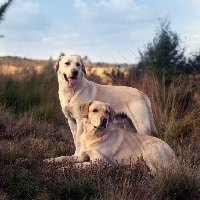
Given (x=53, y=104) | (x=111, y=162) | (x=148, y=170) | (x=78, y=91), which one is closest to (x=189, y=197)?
(x=148, y=170)

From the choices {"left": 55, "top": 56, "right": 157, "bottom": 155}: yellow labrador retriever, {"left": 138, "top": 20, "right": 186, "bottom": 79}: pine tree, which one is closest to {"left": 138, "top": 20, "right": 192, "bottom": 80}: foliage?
{"left": 138, "top": 20, "right": 186, "bottom": 79}: pine tree

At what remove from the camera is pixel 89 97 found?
7.90m

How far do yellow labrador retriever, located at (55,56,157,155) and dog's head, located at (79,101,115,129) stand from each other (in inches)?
31.5

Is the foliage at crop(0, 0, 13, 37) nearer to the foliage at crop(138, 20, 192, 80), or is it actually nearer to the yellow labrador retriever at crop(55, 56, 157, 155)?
the yellow labrador retriever at crop(55, 56, 157, 155)

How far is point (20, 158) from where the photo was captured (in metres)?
6.42

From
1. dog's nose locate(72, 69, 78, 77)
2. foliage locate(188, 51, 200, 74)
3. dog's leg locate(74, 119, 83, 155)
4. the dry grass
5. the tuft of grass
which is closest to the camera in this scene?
the dry grass

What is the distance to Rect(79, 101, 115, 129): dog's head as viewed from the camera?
6730 mm

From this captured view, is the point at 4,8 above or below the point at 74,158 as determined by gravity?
above

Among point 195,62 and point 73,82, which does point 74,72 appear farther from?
point 195,62

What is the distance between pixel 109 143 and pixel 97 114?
0.48 metres

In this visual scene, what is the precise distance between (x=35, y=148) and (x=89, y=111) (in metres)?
0.97

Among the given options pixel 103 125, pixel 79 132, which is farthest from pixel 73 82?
pixel 103 125

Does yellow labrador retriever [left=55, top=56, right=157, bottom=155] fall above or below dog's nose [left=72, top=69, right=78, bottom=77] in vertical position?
below

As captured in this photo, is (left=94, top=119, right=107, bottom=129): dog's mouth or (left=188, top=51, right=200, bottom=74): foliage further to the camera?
(left=188, top=51, right=200, bottom=74): foliage
